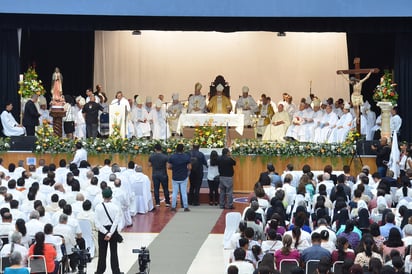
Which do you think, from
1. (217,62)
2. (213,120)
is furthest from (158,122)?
(217,62)

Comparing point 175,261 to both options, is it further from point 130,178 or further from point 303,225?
point 130,178

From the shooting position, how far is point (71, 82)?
3928cm

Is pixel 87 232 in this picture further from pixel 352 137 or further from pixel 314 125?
pixel 314 125

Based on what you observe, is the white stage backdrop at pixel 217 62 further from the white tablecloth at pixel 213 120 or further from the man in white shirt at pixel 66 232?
the man in white shirt at pixel 66 232

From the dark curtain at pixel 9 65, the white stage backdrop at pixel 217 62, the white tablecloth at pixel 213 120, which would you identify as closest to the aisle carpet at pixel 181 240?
the white tablecloth at pixel 213 120

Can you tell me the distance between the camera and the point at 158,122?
35.4 metres

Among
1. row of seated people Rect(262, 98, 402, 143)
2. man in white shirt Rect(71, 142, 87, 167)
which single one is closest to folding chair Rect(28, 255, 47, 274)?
man in white shirt Rect(71, 142, 87, 167)

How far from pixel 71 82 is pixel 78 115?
4.65m

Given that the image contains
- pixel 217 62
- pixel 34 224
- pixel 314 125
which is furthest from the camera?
pixel 217 62

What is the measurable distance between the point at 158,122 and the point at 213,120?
3688 mm

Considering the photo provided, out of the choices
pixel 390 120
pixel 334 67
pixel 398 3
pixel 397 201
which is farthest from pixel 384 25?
pixel 397 201

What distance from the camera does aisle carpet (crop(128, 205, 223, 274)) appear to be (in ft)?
68.7

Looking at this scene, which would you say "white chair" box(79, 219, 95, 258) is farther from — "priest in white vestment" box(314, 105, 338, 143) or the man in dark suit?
"priest in white vestment" box(314, 105, 338, 143)

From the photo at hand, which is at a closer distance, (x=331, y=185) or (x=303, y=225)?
(x=303, y=225)
